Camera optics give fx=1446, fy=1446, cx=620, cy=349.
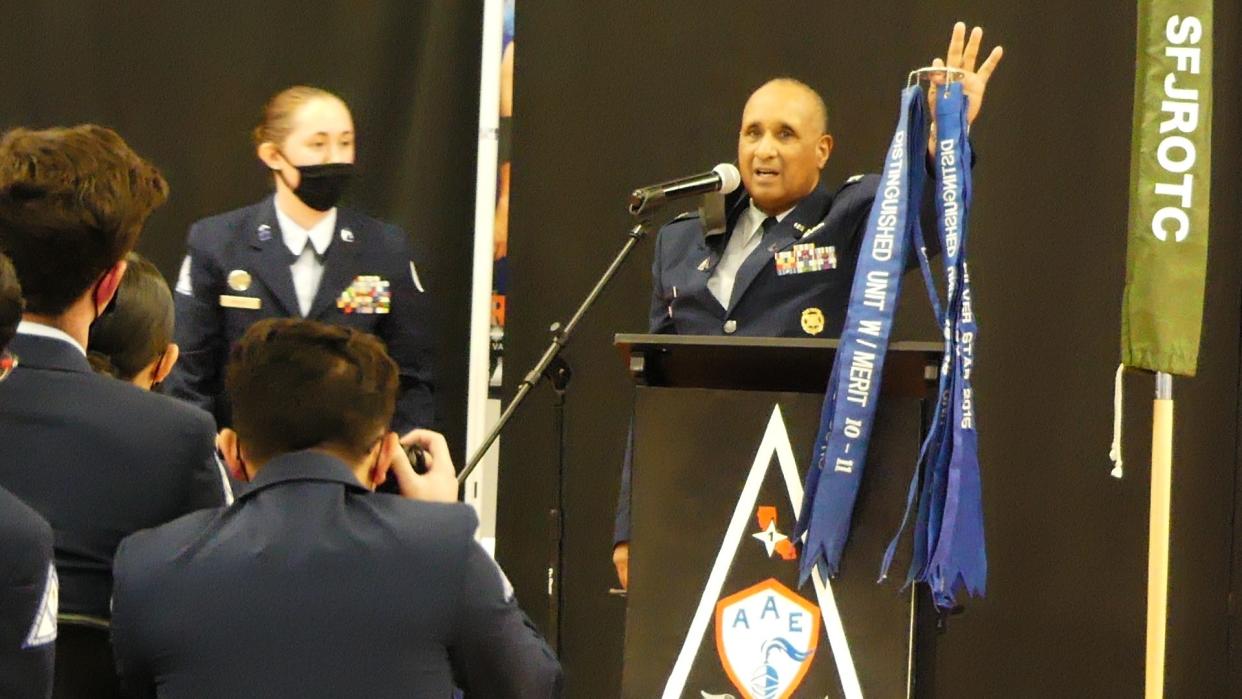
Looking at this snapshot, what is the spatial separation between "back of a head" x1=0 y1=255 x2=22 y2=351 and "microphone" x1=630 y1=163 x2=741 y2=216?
1651mm

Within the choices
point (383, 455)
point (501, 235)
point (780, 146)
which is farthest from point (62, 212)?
point (501, 235)

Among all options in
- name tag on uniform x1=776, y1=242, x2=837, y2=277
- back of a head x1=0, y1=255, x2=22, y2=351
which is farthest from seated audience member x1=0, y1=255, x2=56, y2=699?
name tag on uniform x1=776, y1=242, x2=837, y2=277

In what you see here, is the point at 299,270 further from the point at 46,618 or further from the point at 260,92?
the point at 46,618

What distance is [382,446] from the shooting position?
1.69m

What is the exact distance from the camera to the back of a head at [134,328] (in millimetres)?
2137

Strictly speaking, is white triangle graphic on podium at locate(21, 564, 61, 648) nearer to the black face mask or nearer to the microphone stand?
the microphone stand

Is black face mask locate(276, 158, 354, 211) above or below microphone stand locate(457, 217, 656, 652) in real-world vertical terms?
above

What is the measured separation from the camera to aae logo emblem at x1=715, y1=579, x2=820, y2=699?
7.88 feet

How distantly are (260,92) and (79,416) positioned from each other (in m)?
2.73

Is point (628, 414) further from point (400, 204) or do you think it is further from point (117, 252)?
point (117, 252)

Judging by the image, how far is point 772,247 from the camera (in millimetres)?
3162

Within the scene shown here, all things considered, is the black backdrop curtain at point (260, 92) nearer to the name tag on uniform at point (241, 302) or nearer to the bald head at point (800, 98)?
the name tag on uniform at point (241, 302)

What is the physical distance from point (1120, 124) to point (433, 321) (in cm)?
195

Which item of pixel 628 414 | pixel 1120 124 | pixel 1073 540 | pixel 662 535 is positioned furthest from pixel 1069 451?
pixel 662 535
